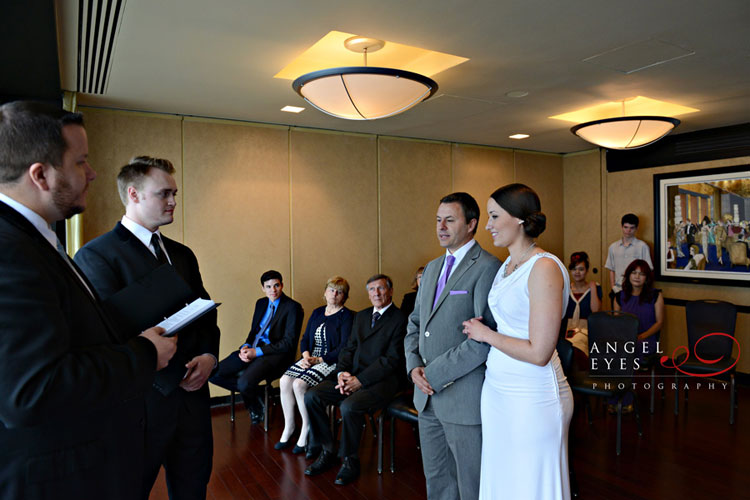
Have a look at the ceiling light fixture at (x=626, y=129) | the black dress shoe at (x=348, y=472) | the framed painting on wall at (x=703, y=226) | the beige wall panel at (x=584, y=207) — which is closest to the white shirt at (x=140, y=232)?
the black dress shoe at (x=348, y=472)

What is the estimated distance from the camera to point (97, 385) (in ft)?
3.97

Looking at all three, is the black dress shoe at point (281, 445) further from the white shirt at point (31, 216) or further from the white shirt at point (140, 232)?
the white shirt at point (31, 216)

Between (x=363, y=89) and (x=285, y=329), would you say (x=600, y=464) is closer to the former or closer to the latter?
(x=285, y=329)

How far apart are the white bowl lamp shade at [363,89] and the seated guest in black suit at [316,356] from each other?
5.79 feet

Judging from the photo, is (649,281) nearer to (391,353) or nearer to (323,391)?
(391,353)

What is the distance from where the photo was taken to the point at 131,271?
6.91 feet

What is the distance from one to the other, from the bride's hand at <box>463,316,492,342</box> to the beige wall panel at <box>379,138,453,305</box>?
174 inches

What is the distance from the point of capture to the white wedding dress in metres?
2.12

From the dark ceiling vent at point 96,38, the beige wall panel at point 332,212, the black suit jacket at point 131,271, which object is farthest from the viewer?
the beige wall panel at point 332,212

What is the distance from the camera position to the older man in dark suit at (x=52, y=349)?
3.61 feet

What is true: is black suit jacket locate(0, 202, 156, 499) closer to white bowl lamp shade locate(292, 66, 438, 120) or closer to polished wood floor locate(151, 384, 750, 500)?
polished wood floor locate(151, 384, 750, 500)

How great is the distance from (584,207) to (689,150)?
5.65 feet

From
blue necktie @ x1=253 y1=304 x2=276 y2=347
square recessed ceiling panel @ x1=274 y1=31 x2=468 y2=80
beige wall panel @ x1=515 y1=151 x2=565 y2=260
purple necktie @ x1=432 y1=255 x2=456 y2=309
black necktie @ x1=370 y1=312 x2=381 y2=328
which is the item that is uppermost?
square recessed ceiling panel @ x1=274 y1=31 x2=468 y2=80

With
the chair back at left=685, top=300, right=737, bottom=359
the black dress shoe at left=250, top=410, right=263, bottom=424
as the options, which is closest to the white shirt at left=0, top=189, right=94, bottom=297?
the black dress shoe at left=250, top=410, right=263, bottom=424
